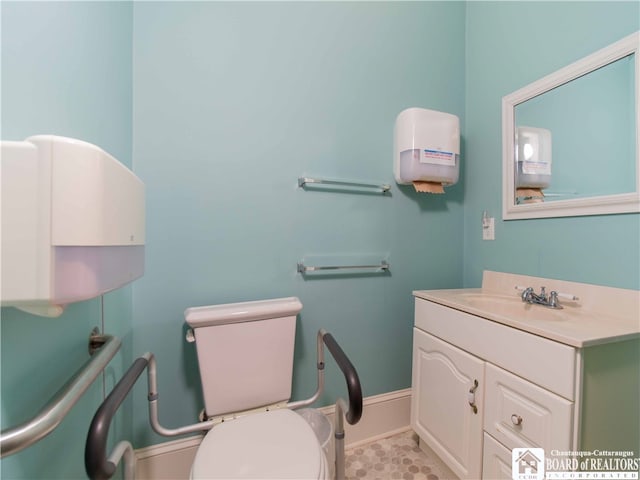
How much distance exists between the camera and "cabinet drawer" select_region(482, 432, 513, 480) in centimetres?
86

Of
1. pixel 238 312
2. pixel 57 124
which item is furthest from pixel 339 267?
pixel 57 124

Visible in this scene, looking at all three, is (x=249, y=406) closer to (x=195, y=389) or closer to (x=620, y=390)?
(x=195, y=389)

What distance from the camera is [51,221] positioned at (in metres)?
0.39

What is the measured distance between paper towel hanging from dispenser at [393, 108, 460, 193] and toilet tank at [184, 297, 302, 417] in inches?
35.8

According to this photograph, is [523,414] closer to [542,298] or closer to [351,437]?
[542,298]

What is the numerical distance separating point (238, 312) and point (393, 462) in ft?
3.56

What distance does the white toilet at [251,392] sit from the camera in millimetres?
746

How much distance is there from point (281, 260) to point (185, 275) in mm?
418

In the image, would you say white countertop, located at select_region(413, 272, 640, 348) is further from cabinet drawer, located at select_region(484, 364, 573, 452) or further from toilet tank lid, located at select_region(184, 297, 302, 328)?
toilet tank lid, located at select_region(184, 297, 302, 328)

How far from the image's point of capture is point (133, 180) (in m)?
0.61

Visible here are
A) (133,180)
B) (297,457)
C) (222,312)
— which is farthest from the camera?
(222,312)

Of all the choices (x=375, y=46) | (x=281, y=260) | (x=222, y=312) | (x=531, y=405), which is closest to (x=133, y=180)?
(x=222, y=312)

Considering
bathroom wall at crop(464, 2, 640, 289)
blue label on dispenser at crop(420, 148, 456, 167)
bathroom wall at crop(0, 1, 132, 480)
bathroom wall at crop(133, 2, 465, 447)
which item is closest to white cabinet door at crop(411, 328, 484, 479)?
bathroom wall at crop(133, 2, 465, 447)

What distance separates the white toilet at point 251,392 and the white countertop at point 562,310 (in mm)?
725
